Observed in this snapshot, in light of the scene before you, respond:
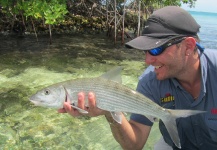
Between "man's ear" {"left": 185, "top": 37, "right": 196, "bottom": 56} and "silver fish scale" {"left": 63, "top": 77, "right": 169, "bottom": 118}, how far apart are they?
0.62 meters

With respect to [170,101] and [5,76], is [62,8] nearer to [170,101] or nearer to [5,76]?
[5,76]

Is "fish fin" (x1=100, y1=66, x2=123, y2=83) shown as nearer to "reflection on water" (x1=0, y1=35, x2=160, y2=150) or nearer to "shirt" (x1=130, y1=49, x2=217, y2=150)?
"shirt" (x1=130, y1=49, x2=217, y2=150)

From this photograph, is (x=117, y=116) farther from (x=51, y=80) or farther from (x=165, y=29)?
(x=51, y=80)

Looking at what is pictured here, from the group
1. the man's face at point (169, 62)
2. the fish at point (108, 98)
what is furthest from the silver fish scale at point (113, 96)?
the man's face at point (169, 62)

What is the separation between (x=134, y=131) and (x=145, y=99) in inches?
20.0

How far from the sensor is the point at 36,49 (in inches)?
503

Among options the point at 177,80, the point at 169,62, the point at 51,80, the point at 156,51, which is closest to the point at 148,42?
the point at 156,51

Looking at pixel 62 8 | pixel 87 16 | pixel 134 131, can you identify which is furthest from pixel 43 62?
pixel 87 16

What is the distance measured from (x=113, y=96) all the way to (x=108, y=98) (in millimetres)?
52

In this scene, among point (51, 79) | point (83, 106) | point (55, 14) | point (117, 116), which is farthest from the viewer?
point (55, 14)

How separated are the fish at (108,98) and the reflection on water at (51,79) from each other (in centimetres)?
229

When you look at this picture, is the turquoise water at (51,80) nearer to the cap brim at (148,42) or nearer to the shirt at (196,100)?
the shirt at (196,100)

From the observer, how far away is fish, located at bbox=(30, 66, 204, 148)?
260 centimetres

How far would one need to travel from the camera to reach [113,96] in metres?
2.67
